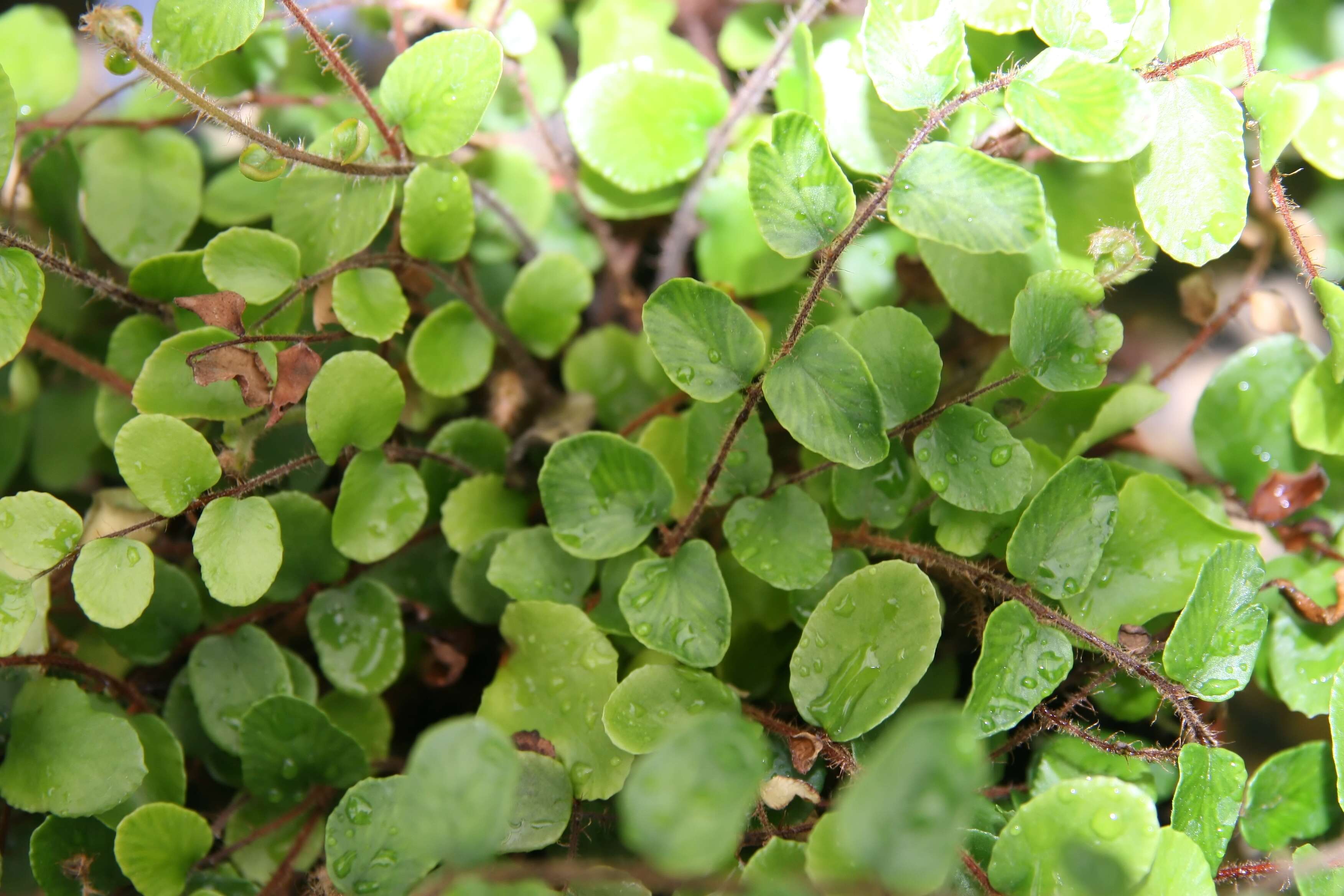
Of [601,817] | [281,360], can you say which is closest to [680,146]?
[281,360]

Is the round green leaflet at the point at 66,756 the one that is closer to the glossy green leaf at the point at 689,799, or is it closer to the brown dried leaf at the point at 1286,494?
the glossy green leaf at the point at 689,799

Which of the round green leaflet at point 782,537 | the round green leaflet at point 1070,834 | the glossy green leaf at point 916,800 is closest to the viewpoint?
the glossy green leaf at point 916,800

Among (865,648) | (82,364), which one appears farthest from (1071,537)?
(82,364)

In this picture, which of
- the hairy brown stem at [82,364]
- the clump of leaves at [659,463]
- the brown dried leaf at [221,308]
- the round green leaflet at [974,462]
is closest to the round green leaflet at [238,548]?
the clump of leaves at [659,463]

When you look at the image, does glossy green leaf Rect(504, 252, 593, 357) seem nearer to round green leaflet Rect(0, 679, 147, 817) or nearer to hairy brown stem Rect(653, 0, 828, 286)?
hairy brown stem Rect(653, 0, 828, 286)

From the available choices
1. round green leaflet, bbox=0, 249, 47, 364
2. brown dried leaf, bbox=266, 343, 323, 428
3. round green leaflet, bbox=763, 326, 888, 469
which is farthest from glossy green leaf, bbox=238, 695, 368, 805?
round green leaflet, bbox=763, 326, 888, 469

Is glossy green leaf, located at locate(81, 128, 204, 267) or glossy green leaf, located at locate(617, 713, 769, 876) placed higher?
glossy green leaf, located at locate(81, 128, 204, 267)

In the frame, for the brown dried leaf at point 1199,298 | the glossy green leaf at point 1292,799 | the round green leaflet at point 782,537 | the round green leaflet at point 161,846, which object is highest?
the brown dried leaf at point 1199,298
